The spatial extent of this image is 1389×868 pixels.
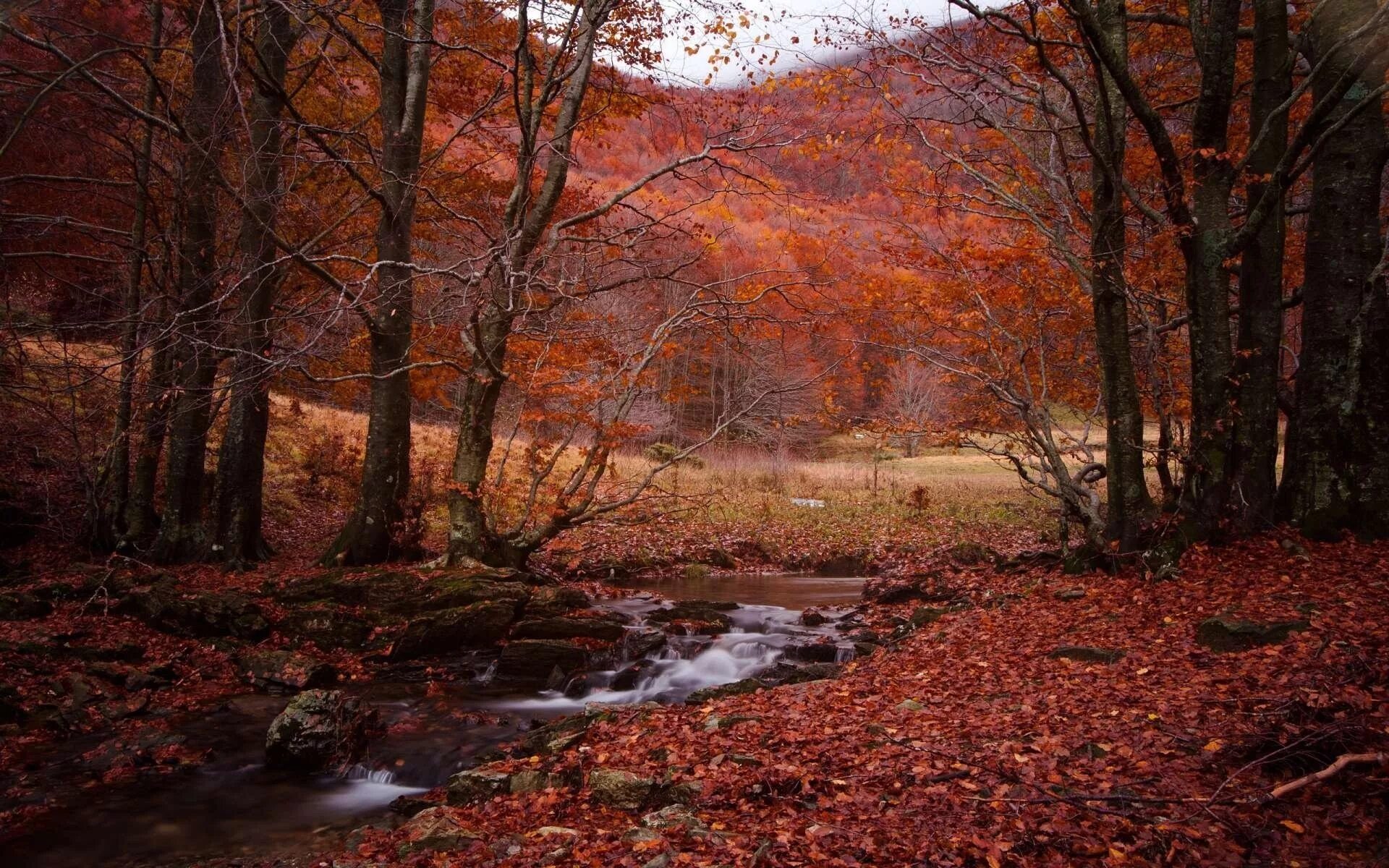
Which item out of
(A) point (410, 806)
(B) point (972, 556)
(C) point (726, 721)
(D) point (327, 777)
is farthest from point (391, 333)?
(B) point (972, 556)

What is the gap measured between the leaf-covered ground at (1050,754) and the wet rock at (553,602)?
3423 mm

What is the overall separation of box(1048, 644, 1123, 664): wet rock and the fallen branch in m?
2.66

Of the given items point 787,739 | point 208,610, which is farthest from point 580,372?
point 787,739

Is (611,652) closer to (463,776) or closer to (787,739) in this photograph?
(463,776)

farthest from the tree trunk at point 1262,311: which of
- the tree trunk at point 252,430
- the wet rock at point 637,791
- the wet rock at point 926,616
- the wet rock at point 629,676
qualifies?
the tree trunk at point 252,430

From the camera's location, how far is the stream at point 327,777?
5215mm

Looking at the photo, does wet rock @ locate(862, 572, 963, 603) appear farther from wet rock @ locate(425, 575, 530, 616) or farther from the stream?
wet rock @ locate(425, 575, 530, 616)

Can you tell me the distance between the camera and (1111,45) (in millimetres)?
7930

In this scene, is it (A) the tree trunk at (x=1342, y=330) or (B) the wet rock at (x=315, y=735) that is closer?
(B) the wet rock at (x=315, y=735)

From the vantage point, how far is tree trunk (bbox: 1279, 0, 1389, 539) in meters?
7.16

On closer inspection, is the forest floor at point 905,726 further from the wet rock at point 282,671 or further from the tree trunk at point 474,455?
the tree trunk at point 474,455

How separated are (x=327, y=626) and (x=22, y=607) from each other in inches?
116

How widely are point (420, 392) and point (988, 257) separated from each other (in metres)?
10.3

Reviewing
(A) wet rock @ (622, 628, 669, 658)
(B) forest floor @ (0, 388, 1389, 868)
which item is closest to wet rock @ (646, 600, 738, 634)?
(A) wet rock @ (622, 628, 669, 658)
